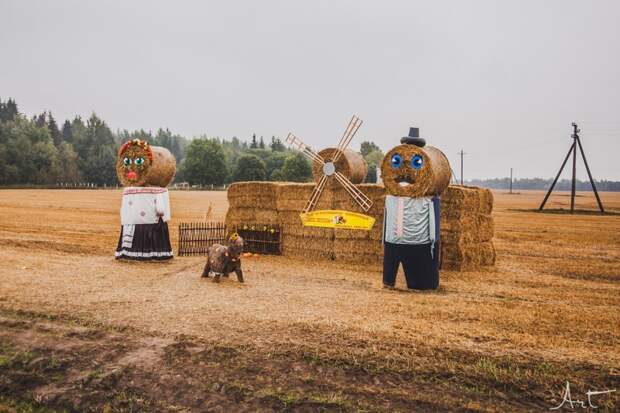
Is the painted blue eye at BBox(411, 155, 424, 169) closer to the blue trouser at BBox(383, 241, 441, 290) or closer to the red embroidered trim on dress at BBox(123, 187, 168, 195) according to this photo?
the blue trouser at BBox(383, 241, 441, 290)

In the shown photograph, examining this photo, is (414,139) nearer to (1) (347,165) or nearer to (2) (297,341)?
(1) (347,165)

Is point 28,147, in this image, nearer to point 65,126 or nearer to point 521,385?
point 65,126

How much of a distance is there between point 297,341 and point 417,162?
5537 millimetres

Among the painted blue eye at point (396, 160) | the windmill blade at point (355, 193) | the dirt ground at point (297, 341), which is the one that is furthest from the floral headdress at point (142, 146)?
the painted blue eye at point (396, 160)

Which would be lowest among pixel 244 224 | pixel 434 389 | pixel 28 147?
pixel 434 389

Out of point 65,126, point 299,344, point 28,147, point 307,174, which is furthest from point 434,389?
point 65,126

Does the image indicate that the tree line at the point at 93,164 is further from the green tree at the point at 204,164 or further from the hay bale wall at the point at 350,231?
the hay bale wall at the point at 350,231

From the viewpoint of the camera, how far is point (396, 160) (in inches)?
439

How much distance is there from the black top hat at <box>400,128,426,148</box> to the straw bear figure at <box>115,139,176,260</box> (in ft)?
22.8

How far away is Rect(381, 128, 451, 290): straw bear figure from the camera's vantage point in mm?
10672

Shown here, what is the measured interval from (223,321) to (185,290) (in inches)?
102

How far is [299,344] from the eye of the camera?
6.86 meters

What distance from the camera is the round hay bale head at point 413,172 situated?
10773 millimetres

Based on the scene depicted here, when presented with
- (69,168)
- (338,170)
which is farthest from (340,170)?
(69,168)
